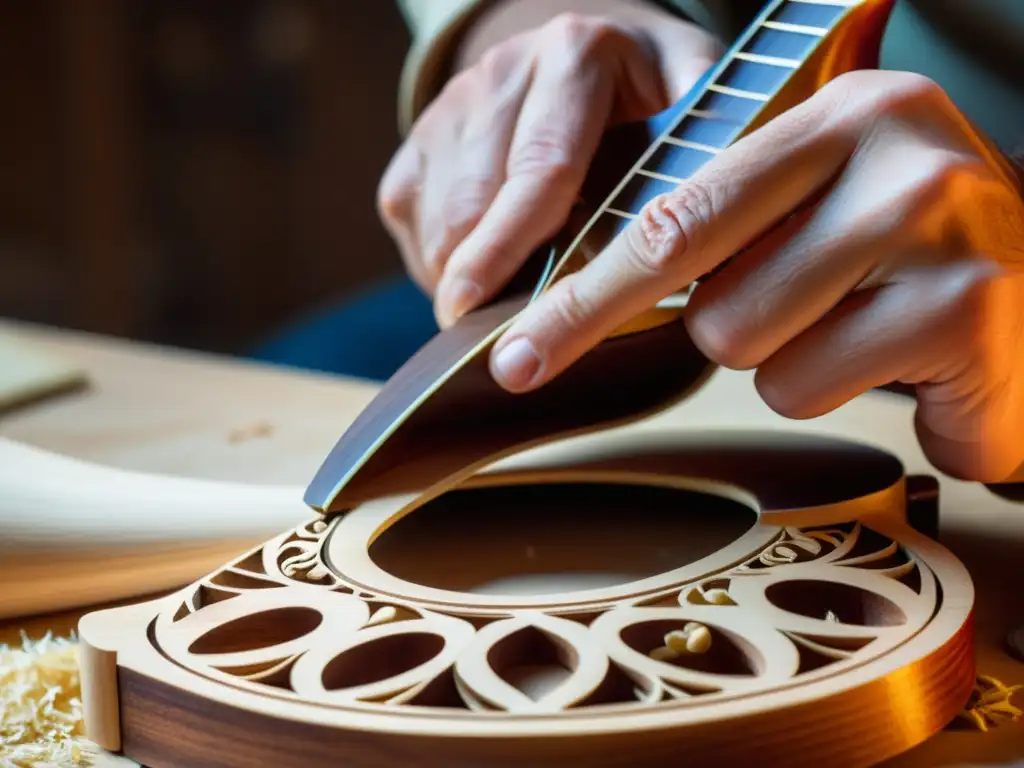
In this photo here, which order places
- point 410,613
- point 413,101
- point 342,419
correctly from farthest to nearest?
point 413,101 < point 342,419 < point 410,613

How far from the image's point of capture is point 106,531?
0.66 m

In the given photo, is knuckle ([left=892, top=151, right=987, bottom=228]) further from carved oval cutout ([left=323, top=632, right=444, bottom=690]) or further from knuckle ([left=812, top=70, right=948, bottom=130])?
carved oval cutout ([left=323, top=632, right=444, bottom=690])

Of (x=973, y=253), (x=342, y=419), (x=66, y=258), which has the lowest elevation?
(x=66, y=258)

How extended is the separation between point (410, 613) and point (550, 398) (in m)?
0.23

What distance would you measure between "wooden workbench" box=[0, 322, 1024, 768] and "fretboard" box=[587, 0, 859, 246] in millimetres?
270

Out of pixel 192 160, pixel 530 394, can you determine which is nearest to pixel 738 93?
pixel 530 394

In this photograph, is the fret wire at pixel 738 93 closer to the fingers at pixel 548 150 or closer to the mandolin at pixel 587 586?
the mandolin at pixel 587 586

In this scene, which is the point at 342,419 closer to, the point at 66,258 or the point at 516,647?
the point at 516,647

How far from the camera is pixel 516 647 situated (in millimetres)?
509

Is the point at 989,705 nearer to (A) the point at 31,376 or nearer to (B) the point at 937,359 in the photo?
(B) the point at 937,359

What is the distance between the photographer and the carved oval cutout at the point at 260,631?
53cm

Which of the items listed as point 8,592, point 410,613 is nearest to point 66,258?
point 8,592

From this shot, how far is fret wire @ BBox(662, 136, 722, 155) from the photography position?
63 cm

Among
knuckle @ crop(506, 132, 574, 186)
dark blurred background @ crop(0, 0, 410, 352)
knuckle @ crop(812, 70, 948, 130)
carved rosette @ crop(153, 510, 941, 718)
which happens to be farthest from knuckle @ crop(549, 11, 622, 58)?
dark blurred background @ crop(0, 0, 410, 352)
